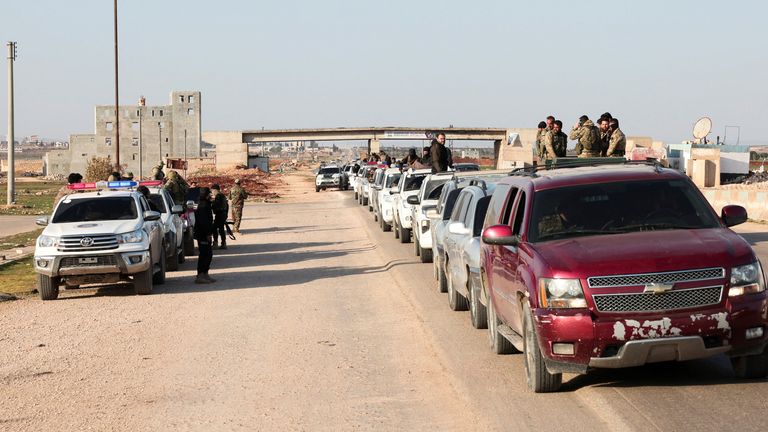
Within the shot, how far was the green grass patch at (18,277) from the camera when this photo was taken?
2025 centimetres

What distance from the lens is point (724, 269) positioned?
8.50 meters

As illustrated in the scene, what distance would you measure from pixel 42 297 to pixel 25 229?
23490mm

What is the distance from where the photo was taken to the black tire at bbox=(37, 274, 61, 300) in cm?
1828

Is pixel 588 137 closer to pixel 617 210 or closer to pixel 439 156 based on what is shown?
pixel 439 156

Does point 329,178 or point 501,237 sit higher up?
point 501,237

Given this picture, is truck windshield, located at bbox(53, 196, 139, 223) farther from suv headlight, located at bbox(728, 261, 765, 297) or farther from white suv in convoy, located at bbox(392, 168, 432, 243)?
suv headlight, located at bbox(728, 261, 765, 297)

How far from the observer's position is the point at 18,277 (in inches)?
888

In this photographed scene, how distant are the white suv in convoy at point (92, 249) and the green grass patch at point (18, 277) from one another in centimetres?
172

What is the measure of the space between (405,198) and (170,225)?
6.99 metres

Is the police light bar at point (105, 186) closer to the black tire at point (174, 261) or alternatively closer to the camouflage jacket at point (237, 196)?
the black tire at point (174, 261)

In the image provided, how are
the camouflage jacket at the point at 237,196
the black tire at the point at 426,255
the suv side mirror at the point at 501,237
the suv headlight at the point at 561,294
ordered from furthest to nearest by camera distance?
the camouflage jacket at the point at 237,196 → the black tire at the point at 426,255 → the suv side mirror at the point at 501,237 → the suv headlight at the point at 561,294

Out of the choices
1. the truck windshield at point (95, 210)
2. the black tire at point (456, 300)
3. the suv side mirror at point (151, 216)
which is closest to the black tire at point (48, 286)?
the truck windshield at point (95, 210)

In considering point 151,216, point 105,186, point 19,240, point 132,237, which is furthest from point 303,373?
point 19,240

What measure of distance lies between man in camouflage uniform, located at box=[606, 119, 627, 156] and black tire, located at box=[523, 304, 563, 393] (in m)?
12.1
